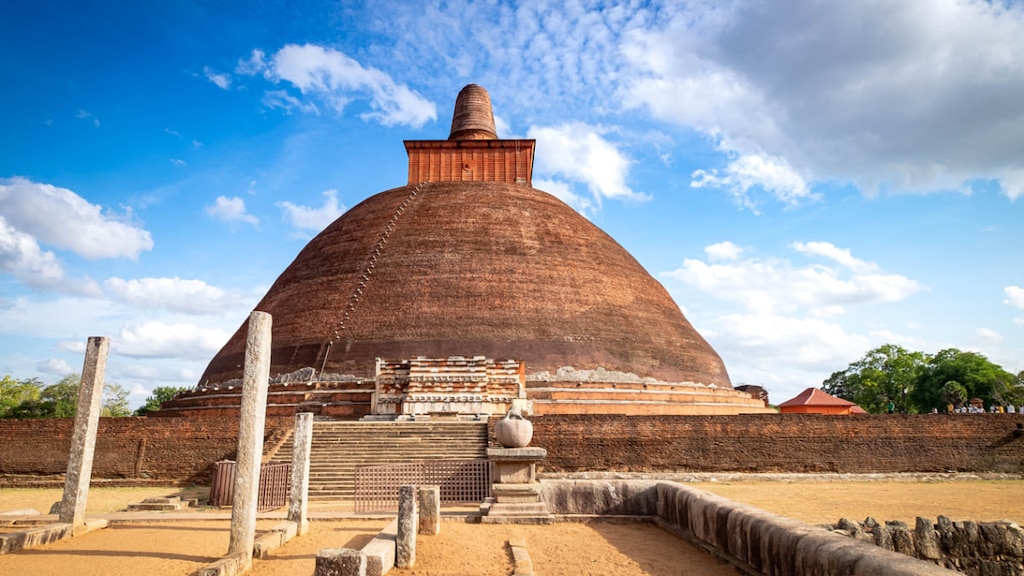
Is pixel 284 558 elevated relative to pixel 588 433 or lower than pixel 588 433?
lower

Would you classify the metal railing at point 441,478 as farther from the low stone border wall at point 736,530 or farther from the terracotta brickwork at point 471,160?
the terracotta brickwork at point 471,160

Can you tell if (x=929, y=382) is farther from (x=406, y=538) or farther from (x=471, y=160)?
(x=406, y=538)

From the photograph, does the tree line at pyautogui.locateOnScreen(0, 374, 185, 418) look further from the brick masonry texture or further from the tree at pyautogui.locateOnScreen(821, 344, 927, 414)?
the tree at pyautogui.locateOnScreen(821, 344, 927, 414)

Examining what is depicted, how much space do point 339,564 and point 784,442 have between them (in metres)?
12.3

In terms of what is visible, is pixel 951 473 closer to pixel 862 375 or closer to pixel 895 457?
pixel 895 457

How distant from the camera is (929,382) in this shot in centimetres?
3809

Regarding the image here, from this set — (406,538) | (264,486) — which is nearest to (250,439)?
(406,538)

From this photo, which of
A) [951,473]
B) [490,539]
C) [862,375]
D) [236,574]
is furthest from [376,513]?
[862,375]

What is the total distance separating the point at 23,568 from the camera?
5.33 metres

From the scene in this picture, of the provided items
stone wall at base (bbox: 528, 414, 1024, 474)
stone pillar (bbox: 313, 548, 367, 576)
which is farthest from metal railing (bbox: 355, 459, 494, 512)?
stone pillar (bbox: 313, 548, 367, 576)

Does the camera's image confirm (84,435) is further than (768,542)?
Yes

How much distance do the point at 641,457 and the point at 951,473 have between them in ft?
23.0

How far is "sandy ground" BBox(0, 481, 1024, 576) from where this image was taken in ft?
17.2

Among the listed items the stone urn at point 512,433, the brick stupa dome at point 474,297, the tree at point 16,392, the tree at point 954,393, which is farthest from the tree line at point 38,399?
the tree at point 954,393
